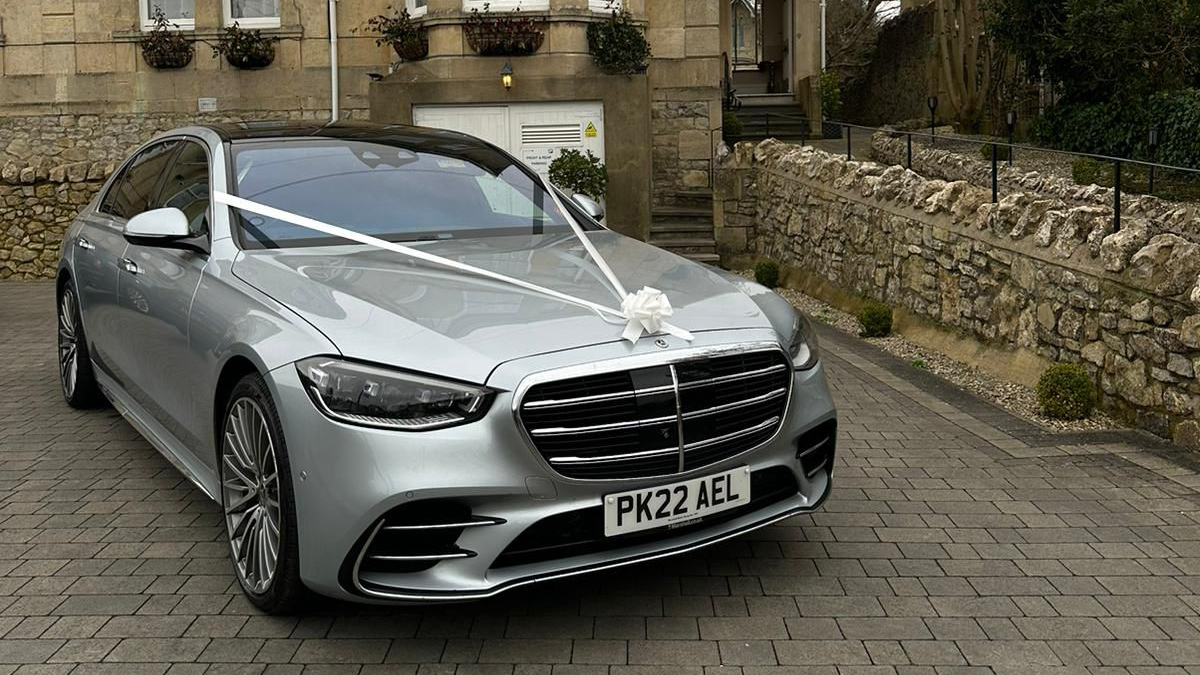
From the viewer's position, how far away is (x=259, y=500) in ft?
12.7

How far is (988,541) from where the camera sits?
4656 millimetres

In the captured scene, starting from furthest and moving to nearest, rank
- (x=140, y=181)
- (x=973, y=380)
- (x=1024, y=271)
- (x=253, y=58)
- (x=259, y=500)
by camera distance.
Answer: (x=253, y=58), (x=973, y=380), (x=1024, y=271), (x=140, y=181), (x=259, y=500)

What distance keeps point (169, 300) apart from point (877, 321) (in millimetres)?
6464

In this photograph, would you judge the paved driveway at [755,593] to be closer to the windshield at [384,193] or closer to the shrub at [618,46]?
the windshield at [384,193]

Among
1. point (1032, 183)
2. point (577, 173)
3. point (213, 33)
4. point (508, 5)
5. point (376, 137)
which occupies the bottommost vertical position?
Answer: point (1032, 183)

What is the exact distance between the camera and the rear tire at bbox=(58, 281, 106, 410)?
6684 mm

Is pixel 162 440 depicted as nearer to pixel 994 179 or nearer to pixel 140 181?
pixel 140 181

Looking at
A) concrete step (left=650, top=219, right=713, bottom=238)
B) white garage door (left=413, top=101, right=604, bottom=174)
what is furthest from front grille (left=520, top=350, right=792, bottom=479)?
white garage door (left=413, top=101, right=604, bottom=174)

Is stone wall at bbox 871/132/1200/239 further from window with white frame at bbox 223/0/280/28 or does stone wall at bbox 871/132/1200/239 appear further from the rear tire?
window with white frame at bbox 223/0/280/28

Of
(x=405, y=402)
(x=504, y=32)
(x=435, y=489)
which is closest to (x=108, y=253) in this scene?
(x=405, y=402)

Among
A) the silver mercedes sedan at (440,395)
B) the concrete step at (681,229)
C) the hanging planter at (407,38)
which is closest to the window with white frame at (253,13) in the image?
the hanging planter at (407,38)

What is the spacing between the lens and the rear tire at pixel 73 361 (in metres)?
6.68

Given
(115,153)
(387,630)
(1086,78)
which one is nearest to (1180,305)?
(387,630)

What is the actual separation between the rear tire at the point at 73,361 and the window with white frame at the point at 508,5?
32.1 feet
